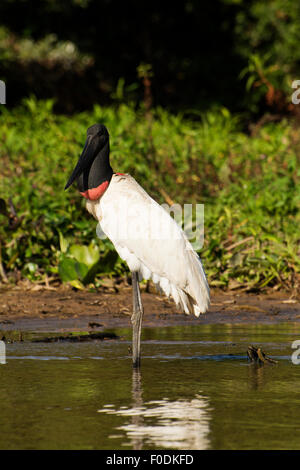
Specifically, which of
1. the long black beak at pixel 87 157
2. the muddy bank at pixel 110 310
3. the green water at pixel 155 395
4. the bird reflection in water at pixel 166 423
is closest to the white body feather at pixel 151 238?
the long black beak at pixel 87 157

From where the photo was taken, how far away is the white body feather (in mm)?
6285

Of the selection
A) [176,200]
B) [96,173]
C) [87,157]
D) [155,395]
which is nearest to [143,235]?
[96,173]

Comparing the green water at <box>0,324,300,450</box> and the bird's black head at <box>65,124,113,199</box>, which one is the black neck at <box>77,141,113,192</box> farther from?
the green water at <box>0,324,300,450</box>

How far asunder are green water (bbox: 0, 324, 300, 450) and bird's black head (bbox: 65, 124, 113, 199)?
3.44 feet

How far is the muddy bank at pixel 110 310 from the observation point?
7875 mm

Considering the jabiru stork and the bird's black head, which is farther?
the bird's black head

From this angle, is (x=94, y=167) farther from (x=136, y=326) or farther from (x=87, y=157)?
(x=136, y=326)

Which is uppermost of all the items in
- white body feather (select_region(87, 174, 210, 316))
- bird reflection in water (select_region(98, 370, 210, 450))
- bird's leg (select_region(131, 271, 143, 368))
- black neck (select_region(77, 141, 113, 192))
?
black neck (select_region(77, 141, 113, 192))

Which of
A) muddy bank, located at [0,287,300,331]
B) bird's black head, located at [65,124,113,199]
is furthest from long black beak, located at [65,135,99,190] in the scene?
muddy bank, located at [0,287,300,331]

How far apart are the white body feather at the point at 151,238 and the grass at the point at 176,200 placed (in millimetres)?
2617

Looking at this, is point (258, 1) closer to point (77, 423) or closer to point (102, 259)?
point (102, 259)

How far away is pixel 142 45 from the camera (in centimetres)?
2002
